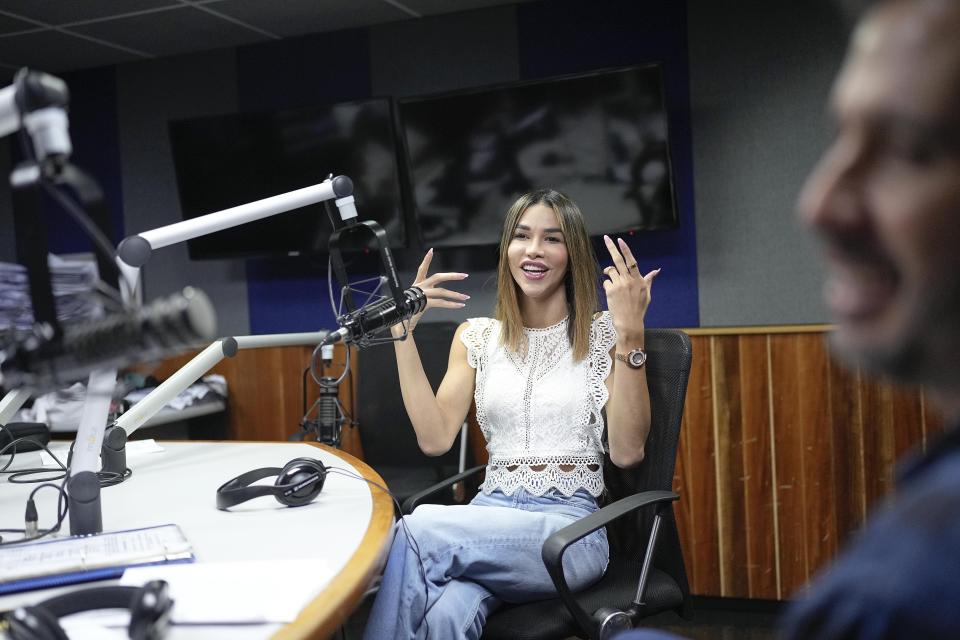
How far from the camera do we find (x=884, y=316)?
450 mm

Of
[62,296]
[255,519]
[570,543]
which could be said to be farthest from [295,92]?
[62,296]

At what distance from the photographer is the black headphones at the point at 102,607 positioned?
Result: 772 mm

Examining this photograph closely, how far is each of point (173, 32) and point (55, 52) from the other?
65 centimetres

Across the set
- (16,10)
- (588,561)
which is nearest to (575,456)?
(588,561)

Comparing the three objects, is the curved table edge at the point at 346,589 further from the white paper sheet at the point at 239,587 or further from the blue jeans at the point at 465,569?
the blue jeans at the point at 465,569

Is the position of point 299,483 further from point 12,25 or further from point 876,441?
point 12,25

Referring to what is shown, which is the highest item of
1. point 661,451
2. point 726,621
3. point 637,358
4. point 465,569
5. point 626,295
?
point 626,295

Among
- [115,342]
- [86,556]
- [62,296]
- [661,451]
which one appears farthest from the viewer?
[661,451]

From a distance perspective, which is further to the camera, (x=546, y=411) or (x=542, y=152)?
(x=542, y=152)

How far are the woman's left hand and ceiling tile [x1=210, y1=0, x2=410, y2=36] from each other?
6.61 ft

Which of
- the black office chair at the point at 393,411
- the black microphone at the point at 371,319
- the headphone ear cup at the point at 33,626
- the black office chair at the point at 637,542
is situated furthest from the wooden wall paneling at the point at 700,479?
the headphone ear cup at the point at 33,626

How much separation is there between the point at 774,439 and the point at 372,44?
2365 millimetres

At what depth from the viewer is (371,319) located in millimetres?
1323

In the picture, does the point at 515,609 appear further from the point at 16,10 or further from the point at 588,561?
the point at 16,10
